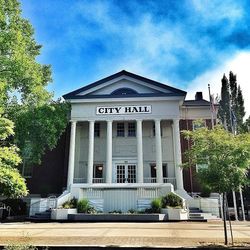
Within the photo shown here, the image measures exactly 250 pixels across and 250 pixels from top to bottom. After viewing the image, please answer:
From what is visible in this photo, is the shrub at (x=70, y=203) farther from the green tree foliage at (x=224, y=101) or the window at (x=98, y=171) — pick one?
the green tree foliage at (x=224, y=101)

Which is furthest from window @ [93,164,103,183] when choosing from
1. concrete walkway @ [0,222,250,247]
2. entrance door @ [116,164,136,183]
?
concrete walkway @ [0,222,250,247]

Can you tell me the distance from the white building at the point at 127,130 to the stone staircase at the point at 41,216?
4.34 m

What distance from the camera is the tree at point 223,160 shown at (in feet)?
31.7

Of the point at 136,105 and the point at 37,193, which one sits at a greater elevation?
the point at 136,105

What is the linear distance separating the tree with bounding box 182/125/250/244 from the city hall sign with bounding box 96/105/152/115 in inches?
666

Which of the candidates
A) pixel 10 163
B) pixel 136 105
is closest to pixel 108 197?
pixel 136 105

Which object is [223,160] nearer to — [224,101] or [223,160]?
[223,160]

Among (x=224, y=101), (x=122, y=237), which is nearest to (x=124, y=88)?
(x=122, y=237)

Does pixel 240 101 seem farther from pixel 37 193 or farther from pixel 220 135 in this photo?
pixel 220 135

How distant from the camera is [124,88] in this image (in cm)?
2867

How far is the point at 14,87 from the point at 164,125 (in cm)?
1562

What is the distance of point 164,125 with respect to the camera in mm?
29094

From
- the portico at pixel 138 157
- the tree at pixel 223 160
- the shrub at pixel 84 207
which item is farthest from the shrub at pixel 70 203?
the tree at pixel 223 160

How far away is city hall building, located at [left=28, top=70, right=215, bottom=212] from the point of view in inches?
1040
